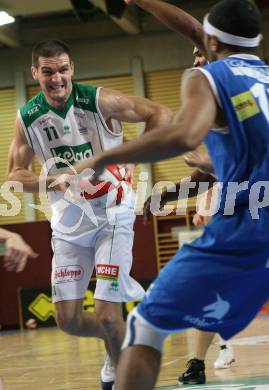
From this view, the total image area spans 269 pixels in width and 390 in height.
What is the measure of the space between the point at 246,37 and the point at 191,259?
0.96 m

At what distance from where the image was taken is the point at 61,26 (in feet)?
60.4

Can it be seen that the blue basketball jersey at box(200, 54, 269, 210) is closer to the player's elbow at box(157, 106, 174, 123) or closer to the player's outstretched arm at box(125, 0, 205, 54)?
the player's outstretched arm at box(125, 0, 205, 54)

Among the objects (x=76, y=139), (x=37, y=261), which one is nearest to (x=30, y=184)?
(x=76, y=139)

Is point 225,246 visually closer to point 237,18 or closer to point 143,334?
point 143,334

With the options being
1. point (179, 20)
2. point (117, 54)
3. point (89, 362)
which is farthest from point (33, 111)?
point (117, 54)

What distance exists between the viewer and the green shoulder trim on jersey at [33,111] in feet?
19.8

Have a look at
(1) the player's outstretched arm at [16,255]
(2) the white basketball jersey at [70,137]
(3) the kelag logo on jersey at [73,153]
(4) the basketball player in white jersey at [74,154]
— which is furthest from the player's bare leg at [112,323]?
(1) the player's outstretched arm at [16,255]

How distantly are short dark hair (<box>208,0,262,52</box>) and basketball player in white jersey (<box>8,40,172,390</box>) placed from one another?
2.21m

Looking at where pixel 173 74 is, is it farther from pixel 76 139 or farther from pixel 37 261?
pixel 76 139

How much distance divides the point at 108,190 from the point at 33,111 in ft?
2.51

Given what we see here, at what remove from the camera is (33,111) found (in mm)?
6062

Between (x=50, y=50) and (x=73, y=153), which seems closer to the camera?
(x=73, y=153)

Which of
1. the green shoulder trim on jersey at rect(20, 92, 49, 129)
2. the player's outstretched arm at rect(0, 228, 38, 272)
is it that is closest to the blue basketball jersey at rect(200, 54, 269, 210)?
the player's outstretched arm at rect(0, 228, 38, 272)

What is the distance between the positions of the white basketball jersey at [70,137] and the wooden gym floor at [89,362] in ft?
4.43
